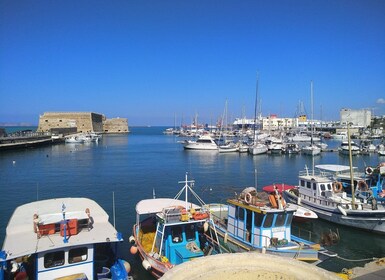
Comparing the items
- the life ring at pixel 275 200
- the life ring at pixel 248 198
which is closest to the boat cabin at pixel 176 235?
the life ring at pixel 248 198

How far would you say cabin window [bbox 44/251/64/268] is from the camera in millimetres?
11398

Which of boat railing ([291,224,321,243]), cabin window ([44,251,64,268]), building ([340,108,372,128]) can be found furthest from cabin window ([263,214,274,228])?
building ([340,108,372,128])

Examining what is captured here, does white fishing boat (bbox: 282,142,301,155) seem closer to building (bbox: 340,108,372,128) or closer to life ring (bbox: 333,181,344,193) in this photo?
life ring (bbox: 333,181,344,193)

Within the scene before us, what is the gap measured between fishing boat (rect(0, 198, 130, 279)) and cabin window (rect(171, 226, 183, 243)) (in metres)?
2.34

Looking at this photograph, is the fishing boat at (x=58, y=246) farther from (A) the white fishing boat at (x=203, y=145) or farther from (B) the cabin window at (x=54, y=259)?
(A) the white fishing boat at (x=203, y=145)

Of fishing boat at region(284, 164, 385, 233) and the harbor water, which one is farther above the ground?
fishing boat at region(284, 164, 385, 233)

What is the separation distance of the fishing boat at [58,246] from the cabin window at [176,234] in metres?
2.34

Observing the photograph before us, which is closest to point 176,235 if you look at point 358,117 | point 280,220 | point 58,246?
point 280,220

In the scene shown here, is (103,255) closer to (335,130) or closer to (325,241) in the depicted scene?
(325,241)

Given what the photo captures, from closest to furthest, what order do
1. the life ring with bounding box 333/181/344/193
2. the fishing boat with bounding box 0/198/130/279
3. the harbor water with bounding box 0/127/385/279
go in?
the fishing boat with bounding box 0/198/130/279
the harbor water with bounding box 0/127/385/279
the life ring with bounding box 333/181/344/193

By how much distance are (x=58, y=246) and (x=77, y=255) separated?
871 millimetres

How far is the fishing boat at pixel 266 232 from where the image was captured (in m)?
13.8

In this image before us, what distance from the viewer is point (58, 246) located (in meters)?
A: 11.3

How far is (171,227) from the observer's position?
14461 millimetres
